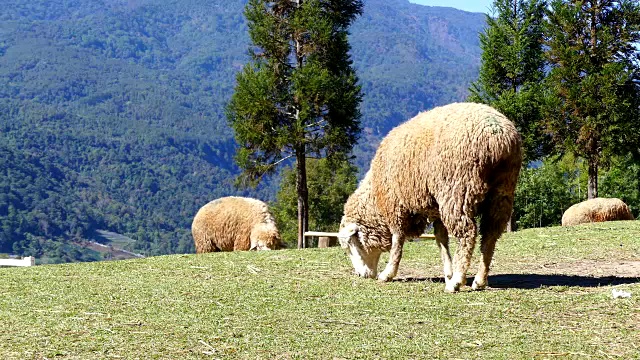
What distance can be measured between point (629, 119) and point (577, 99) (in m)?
1.93

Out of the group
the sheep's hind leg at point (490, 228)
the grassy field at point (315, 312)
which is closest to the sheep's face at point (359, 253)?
the grassy field at point (315, 312)

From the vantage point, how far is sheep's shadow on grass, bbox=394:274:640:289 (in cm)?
1039

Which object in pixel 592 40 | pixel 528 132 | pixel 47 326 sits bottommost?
pixel 47 326

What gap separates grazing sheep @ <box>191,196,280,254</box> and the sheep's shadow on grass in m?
7.64

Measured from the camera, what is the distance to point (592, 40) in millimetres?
28453

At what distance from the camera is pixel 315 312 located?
867 cm

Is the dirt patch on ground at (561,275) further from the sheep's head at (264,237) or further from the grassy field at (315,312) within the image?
the sheep's head at (264,237)

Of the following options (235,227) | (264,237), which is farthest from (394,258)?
(235,227)

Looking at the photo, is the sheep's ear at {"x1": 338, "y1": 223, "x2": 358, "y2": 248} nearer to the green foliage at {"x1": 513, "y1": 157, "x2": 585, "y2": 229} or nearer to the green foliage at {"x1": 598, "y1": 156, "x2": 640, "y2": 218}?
the green foliage at {"x1": 598, "y1": 156, "x2": 640, "y2": 218}

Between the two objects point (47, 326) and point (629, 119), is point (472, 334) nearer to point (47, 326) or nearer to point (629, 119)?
point (47, 326)

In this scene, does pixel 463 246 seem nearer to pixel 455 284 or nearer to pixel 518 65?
pixel 455 284

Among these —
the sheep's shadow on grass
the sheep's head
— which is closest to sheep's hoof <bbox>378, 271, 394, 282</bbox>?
the sheep's shadow on grass

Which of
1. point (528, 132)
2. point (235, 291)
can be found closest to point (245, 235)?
point (235, 291)

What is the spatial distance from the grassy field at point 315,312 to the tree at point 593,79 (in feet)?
48.9
